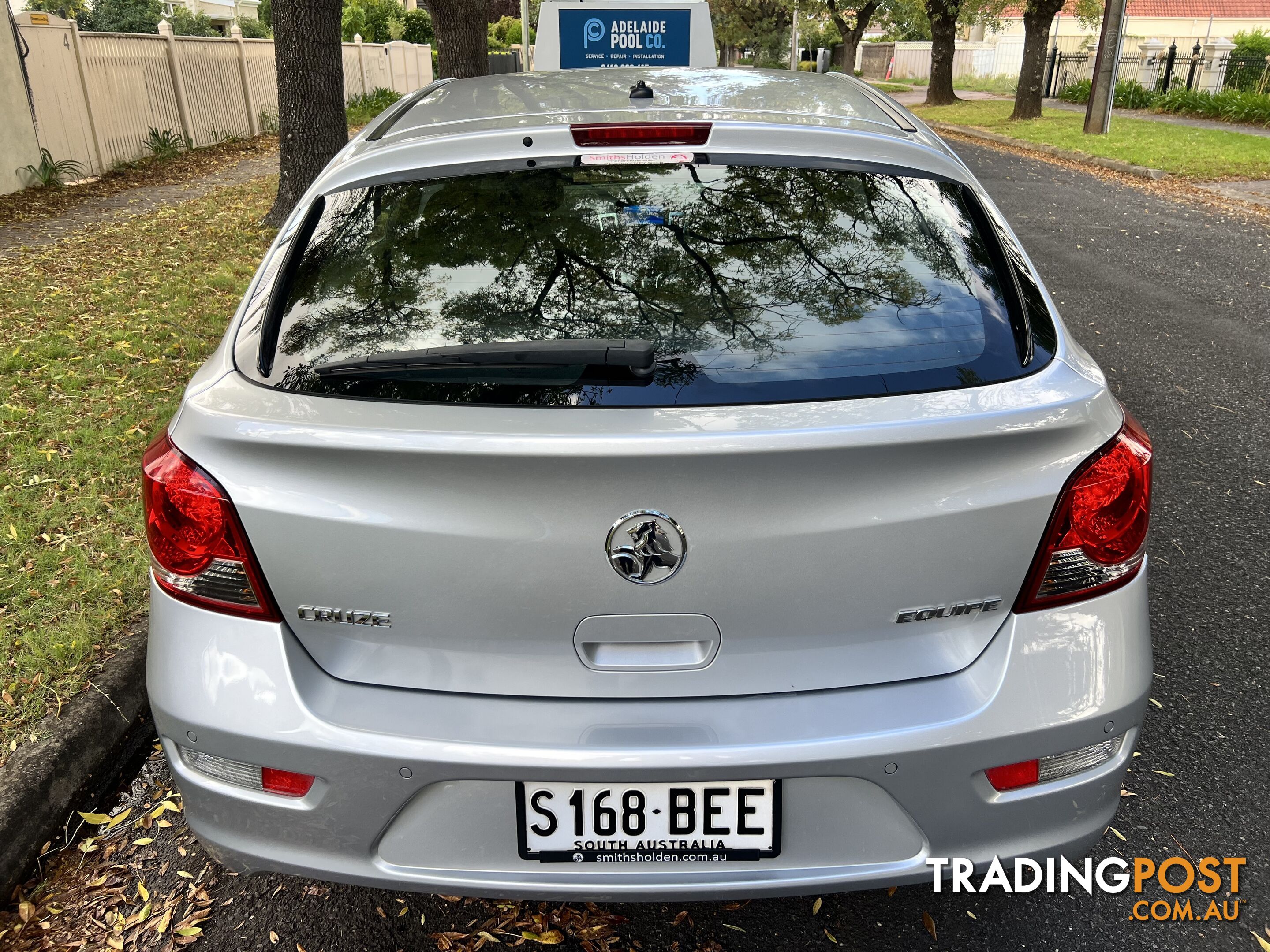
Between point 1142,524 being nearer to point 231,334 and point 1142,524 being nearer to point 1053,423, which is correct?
point 1053,423

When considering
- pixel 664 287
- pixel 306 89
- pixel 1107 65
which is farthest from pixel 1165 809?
pixel 1107 65

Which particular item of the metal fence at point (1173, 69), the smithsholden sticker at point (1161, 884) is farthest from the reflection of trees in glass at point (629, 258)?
the metal fence at point (1173, 69)

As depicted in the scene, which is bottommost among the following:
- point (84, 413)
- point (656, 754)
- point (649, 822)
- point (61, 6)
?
point (84, 413)

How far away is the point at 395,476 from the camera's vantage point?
65.0 inches

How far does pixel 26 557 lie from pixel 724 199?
2.96m

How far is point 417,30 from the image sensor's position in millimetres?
37281

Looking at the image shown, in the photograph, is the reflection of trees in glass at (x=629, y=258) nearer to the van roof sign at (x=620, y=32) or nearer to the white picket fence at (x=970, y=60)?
the van roof sign at (x=620, y=32)

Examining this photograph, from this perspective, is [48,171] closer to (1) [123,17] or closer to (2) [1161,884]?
(2) [1161,884]

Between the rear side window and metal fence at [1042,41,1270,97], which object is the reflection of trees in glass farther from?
metal fence at [1042,41,1270,97]

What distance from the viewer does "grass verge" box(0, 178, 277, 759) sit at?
3139mm

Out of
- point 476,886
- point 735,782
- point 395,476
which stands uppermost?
point 395,476

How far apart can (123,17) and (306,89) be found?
28094 millimetres

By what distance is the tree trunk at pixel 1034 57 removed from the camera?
23.1 meters

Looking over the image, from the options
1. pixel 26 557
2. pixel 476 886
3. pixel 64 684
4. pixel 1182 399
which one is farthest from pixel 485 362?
pixel 1182 399
